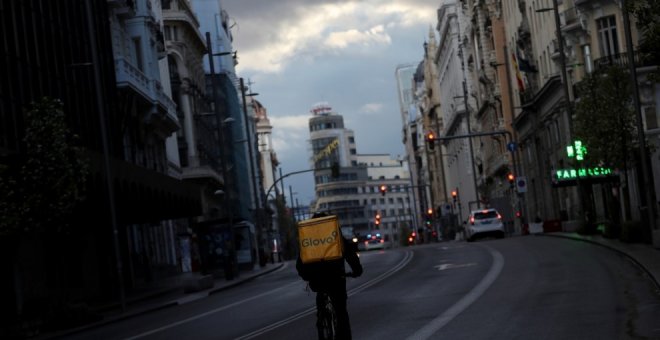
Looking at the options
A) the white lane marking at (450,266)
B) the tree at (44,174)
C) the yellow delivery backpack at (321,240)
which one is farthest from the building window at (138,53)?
the yellow delivery backpack at (321,240)

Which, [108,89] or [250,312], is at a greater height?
[108,89]

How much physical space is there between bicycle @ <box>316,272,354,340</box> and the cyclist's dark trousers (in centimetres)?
4

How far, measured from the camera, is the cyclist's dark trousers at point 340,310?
1503cm

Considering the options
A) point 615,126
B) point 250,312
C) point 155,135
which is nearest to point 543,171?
point 155,135

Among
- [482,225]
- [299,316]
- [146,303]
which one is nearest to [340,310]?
[299,316]

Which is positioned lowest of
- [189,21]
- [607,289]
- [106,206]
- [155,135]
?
[607,289]

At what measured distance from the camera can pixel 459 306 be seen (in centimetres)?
2159

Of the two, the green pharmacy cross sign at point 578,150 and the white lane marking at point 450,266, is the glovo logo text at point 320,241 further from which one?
the green pharmacy cross sign at point 578,150

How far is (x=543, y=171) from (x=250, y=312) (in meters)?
60.6

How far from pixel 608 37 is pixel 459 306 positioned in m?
44.2

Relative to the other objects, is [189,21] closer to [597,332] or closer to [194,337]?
[194,337]

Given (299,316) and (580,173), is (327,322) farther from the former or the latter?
(580,173)

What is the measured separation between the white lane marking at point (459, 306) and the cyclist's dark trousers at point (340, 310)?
191cm

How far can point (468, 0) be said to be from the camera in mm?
120938
